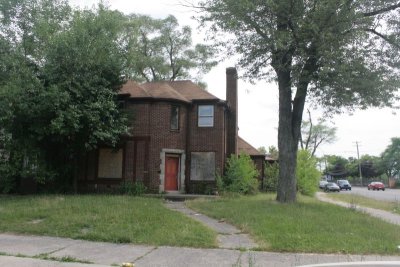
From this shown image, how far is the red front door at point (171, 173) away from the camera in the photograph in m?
24.3

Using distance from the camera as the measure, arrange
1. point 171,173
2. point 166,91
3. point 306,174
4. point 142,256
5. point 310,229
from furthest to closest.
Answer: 1. point 306,174
2. point 166,91
3. point 171,173
4. point 310,229
5. point 142,256

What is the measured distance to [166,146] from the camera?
2389 cm

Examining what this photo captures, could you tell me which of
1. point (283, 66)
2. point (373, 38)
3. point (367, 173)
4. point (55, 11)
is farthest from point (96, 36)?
point (367, 173)

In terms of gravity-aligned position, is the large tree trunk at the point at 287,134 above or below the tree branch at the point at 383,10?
below

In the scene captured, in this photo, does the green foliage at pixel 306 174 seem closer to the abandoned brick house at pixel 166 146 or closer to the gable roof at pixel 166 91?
the abandoned brick house at pixel 166 146

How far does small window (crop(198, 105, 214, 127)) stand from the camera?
993 inches

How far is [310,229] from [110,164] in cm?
1454

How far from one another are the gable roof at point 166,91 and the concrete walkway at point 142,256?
14475 mm

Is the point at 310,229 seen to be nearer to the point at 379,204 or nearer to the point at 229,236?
the point at 229,236

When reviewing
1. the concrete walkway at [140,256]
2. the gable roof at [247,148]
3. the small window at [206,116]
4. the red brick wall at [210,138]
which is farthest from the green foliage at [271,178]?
the concrete walkway at [140,256]

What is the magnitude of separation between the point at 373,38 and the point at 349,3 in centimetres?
346

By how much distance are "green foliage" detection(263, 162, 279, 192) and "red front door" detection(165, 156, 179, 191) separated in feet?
27.1

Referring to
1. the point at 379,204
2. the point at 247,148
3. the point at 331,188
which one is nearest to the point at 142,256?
the point at 379,204

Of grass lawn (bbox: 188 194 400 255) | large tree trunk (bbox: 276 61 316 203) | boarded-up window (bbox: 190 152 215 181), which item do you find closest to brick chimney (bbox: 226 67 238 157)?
boarded-up window (bbox: 190 152 215 181)
